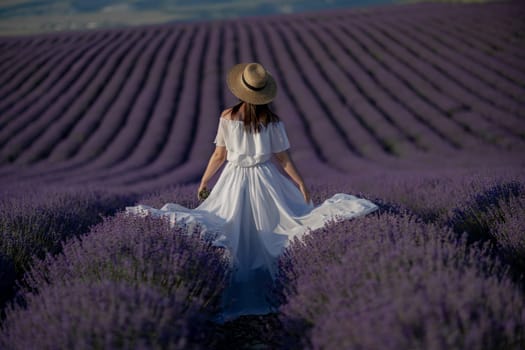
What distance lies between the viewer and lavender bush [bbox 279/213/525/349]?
1.54 m

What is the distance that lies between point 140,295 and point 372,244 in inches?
43.0

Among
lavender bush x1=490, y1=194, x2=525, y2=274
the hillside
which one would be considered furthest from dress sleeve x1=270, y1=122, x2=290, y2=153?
the hillside

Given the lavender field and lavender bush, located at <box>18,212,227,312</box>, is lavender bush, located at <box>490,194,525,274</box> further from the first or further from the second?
lavender bush, located at <box>18,212,227,312</box>

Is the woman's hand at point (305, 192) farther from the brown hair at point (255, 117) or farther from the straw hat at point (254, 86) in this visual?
the straw hat at point (254, 86)

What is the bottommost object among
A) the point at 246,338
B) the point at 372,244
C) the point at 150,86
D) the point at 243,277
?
Result: the point at 246,338

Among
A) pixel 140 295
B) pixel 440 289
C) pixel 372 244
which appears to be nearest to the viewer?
pixel 440 289

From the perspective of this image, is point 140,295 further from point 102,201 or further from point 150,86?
point 150,86

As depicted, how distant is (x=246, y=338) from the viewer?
263 cm

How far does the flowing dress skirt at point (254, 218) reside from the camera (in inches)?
118

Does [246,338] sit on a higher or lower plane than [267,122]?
lower

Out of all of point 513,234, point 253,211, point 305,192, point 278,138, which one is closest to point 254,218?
point 253,211

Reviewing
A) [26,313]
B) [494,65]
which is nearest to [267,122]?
[26,313]

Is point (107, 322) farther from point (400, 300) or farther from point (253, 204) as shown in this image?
point (253, 204)

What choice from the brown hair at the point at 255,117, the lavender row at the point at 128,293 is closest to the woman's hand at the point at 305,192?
the brown hair at the point at 255,117
